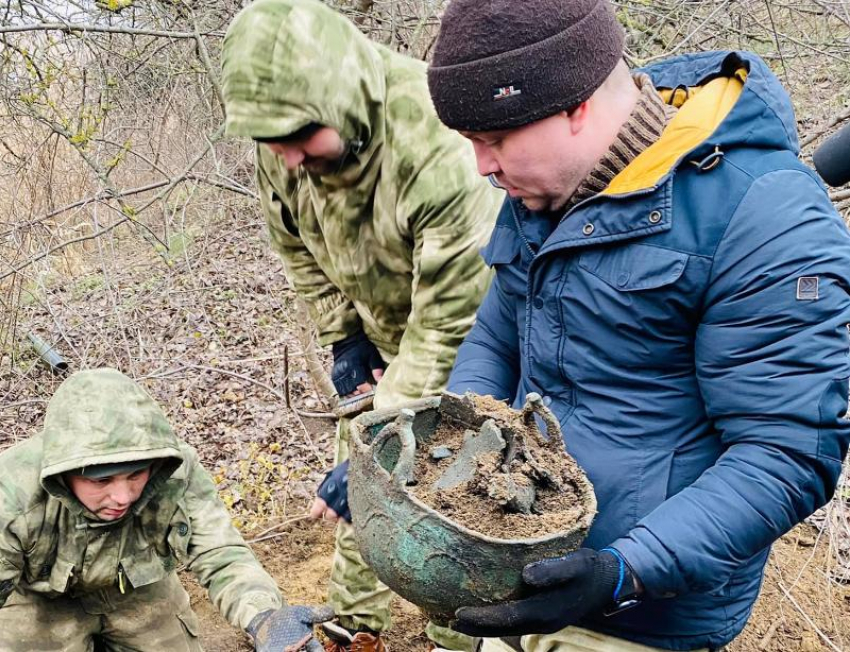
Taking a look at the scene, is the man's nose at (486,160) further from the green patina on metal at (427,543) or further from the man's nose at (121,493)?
the man's nose at (121,493)

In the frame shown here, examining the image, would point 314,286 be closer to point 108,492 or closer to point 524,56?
point 108,492

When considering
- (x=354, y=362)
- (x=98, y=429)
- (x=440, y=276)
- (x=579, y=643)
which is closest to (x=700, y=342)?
(x=579, y=643)

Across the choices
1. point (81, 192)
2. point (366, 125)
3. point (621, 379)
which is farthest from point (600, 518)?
point (81, 192)

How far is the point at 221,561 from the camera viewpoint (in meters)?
2.94

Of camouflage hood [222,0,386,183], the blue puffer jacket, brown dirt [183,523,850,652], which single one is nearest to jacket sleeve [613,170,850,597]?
the blue puffer jacket

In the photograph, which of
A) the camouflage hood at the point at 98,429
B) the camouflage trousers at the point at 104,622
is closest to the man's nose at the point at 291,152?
the camouflage hood at the point at 98,429

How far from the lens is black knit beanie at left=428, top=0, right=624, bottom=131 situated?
142 cm

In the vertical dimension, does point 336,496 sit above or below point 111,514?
above

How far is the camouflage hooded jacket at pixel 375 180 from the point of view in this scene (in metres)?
2.05

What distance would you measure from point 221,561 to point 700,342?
7.02ft

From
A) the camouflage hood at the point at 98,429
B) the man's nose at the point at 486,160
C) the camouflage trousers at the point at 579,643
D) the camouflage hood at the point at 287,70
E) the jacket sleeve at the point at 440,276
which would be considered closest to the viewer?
the man's nose at the point at 486,160

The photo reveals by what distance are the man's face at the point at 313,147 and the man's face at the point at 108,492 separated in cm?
133

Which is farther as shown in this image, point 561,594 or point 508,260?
point 508,260

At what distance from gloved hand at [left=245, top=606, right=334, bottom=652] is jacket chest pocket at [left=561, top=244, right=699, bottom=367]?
1.45m
